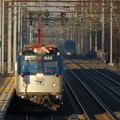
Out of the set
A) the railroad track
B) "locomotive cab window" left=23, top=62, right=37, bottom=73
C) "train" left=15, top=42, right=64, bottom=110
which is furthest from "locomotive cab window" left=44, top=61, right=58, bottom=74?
the railroad track

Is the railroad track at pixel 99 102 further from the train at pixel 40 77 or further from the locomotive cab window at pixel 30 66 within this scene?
the locomotive cab window at pixel 30 66

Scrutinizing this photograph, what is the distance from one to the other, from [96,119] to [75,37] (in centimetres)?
8243

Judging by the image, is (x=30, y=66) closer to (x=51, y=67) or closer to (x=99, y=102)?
(x=51, y=67)

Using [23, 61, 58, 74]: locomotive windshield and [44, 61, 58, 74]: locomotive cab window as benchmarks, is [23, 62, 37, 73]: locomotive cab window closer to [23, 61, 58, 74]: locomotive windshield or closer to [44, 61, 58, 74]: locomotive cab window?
[23, 61, 58, 74]: locomotive windshield

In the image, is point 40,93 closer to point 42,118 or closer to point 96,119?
point 42,118

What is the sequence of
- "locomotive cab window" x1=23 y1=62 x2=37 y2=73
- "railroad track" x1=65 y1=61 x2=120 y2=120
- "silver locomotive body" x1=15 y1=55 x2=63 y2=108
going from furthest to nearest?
"railroad track" x1=65 y1=61 x2=120 y2=120
"locomotive cab window" x1=23 y1=62 x2=37 y2=73
"silver locomotive body" x1=15 y1=55 x2=63 y2=108

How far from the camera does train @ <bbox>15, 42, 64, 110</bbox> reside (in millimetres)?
14719

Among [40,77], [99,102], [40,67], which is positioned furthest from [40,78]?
[99,102]

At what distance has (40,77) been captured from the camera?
1473cm

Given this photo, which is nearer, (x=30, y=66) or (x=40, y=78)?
(x=40, y=78)

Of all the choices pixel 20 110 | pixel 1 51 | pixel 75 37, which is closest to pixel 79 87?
pixel 1 51

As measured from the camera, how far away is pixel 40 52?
49.4 feet

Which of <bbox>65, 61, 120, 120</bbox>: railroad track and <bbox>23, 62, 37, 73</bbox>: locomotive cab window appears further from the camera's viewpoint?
<bbox>65, 61, 120, 120</bbox>: railroad track

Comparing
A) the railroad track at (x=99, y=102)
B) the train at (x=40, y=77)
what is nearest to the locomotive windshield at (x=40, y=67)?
the train at (x=40, y=77)
